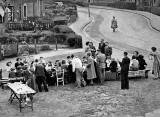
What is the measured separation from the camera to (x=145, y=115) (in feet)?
54.2

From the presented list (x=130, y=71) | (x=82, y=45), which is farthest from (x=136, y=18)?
(x=130, y=71)

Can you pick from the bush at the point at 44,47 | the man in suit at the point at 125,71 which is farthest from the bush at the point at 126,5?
the man in suit at the point at 125,71

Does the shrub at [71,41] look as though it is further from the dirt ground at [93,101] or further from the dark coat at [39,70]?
the dark coat at [39,70]

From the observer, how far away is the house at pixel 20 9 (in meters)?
49.5

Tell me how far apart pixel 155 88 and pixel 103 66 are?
2.66 metres

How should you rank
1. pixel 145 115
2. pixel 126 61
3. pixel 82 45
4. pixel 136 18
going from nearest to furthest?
pixel 145 115, pixel 126 61, pixel 82 45, pixel 136 18

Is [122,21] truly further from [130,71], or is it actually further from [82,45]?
[130,71]

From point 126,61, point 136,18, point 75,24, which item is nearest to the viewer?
point 126,61

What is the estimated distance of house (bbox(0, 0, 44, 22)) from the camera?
49531 millimetres

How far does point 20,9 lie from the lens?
5238cm

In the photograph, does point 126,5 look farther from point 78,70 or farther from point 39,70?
point 39,70

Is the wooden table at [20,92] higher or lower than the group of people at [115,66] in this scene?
lower

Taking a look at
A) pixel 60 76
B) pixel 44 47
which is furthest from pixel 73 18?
pixel 60 76

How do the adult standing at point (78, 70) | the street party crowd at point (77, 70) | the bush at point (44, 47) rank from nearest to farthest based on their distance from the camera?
the street party crowd at point (77, 70), the adult standing at point (78, 70), the bush at point (44, 47)
